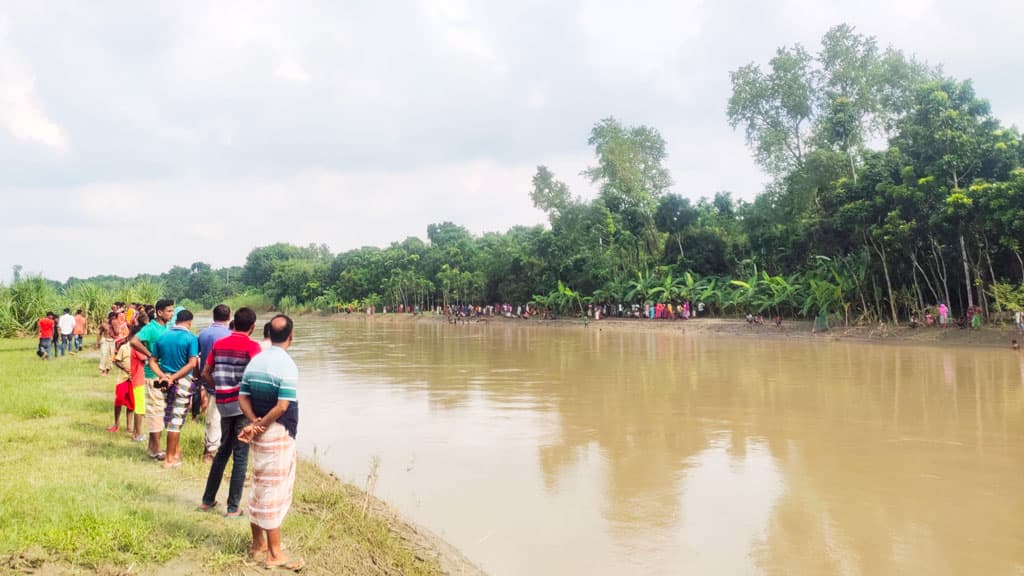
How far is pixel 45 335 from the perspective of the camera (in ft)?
48.6

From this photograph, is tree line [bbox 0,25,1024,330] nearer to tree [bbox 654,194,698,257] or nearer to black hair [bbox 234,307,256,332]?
tree [bbox 654,194,698,257]

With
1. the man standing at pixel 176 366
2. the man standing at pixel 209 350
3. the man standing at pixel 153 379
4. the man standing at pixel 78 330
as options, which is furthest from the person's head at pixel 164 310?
the man standing at pixel 78 330

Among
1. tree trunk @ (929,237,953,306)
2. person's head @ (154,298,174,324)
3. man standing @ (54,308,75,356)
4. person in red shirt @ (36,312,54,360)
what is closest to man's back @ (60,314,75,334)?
man standing @ (54,308,75,356)

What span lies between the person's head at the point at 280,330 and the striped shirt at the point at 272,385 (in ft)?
0.32

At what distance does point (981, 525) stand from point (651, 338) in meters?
24.3

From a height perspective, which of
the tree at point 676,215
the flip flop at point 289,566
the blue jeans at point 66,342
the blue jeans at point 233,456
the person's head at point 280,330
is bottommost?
the flip flop at point 289,566

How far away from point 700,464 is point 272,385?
532 centimetres

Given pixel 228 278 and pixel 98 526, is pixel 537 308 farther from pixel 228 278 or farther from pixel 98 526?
pixel 228 278

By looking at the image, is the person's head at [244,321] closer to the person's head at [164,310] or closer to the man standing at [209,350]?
the man standing at [209,350]

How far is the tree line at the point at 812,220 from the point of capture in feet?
66.6

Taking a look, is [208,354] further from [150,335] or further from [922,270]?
[922,270]

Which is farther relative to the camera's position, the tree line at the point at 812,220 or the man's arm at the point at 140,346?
the tree line at the point at 812,220

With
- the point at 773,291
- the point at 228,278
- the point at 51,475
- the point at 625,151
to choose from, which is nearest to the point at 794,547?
the point at 51,475

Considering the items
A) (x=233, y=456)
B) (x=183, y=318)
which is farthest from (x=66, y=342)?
(x=233, y=456)
